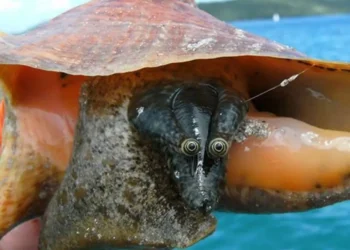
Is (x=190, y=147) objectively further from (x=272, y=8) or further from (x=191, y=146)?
(x=272, y=8)

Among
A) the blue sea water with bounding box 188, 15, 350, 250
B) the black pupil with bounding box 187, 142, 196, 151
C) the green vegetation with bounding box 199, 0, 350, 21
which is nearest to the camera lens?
the black pupil with bounding box 187, 142, 196, 151

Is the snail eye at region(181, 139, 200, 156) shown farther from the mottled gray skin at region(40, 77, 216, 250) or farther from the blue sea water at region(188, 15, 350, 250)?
the blue sea water at region(188, 15, 350, 250)

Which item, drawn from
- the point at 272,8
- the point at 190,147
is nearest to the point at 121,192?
the point at 190,147

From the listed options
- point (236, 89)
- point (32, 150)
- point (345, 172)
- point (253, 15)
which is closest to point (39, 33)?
point (32, 150)

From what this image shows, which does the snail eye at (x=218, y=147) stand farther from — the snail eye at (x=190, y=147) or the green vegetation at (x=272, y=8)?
the green vegetation at (x=272, y=8)

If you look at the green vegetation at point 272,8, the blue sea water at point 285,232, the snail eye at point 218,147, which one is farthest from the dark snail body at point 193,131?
the green vegetation at point 272,8

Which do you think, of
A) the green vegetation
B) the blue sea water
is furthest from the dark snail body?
the green vegetation

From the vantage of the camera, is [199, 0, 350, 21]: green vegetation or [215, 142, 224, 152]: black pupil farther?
[199, 0, 350, 21]: green vegetation

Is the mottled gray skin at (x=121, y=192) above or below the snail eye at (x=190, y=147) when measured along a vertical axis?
below
